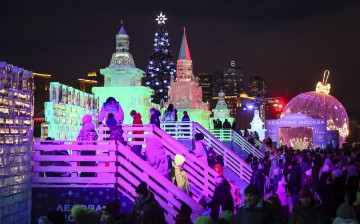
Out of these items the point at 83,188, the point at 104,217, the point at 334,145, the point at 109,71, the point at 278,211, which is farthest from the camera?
the point at 334,145

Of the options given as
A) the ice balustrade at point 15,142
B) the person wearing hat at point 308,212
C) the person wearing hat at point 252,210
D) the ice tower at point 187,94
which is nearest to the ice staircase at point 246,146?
the ice tower at point 187,94

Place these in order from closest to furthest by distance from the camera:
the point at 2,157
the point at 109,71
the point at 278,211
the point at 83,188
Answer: the point at 278,211, the point at 2,157, the point at 83,188, the point at 109,71

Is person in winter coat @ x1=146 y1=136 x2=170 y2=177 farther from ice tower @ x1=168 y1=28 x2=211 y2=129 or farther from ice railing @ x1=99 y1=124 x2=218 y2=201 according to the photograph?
ice tower @ x1=168 y1=28 x2=211 y2=129

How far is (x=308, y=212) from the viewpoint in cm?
838

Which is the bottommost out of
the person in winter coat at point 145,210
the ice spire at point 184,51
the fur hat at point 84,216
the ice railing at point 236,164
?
the ice railing at point 236,164

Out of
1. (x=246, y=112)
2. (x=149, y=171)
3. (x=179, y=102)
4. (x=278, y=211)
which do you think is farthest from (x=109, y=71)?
(x=246, y=112)

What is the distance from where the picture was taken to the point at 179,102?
174 ft

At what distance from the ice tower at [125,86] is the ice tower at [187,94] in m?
14.1

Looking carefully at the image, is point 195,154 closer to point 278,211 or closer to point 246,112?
point 278,211

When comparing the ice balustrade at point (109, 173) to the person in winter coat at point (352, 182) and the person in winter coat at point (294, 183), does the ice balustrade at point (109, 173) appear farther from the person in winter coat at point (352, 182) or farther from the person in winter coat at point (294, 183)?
the person in winter coat at point (294, 183)

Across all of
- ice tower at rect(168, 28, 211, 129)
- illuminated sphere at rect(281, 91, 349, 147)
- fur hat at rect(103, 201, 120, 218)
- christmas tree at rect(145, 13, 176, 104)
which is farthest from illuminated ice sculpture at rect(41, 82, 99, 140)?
christmas tree at rect(145, 13, 176, 104)

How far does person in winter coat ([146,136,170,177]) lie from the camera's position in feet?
49.5

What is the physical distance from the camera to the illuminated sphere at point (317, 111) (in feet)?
205

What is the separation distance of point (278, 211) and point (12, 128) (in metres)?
6.14
